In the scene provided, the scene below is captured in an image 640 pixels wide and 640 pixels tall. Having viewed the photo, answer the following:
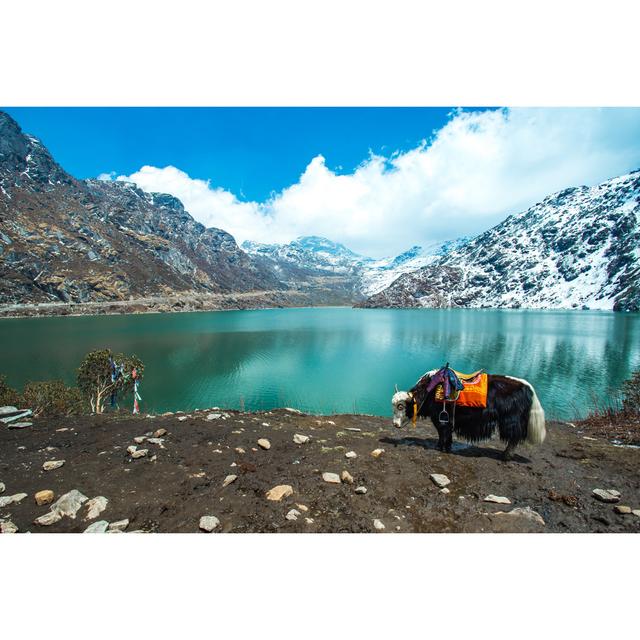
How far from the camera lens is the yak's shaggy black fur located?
6469mm

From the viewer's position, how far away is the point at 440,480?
5.09 metres

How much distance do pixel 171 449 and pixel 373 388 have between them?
22937 millimetres

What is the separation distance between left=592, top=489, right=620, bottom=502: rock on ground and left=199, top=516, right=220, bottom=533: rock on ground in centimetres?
553

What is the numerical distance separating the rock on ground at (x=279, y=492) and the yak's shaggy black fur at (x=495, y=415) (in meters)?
3.93

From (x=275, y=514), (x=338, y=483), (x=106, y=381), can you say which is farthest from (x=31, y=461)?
(x=106, y=381)

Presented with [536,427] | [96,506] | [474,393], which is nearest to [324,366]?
[474,393]

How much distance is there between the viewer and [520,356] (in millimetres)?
41188

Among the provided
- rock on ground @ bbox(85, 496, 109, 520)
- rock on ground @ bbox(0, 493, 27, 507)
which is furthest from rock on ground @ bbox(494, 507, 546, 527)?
rock on ground @ bbox(0, 493, 27, 507)

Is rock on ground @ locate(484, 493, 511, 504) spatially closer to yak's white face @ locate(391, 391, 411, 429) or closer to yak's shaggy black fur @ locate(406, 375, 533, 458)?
yak's shaggy black fur @ locate(406, 375, 533, 458)

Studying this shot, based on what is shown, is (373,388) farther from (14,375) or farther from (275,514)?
(14,375)

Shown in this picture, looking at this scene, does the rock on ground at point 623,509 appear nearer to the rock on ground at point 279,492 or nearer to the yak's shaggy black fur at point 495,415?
the yak's shaggy black fur at point 495,415

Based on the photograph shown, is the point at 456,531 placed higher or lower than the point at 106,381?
higher

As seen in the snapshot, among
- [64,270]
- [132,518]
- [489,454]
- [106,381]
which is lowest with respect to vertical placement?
[106,381]

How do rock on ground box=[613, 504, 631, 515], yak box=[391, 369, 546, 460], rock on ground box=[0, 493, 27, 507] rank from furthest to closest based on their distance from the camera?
yak box=[391, 369, 546, 460] → rock on ground box=[613, 504, 631, 515] → rock on ground box=[0, 493, 27, 507]
